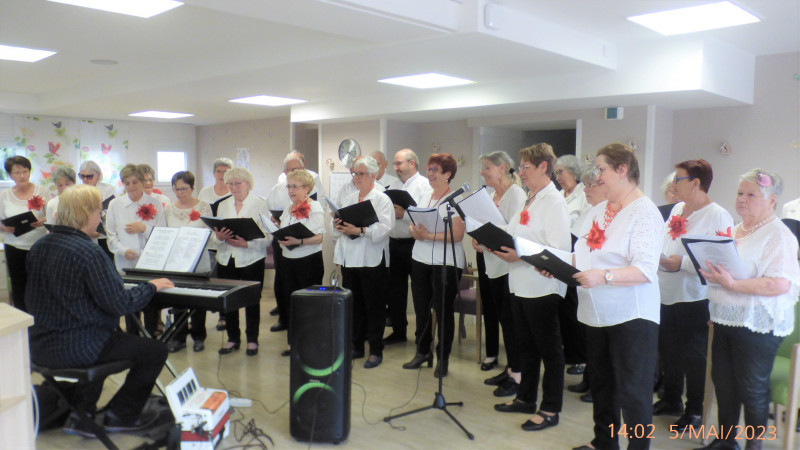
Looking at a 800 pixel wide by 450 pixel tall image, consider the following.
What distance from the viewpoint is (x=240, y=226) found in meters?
4.20

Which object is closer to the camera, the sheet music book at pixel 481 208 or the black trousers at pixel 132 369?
the black trousers at pixel 132 369

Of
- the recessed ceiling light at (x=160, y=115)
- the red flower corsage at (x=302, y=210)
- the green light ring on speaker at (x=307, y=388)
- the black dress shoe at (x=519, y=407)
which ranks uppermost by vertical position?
the recessed ceiling light at (x=160, y=115)

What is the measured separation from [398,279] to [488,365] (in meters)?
1.00

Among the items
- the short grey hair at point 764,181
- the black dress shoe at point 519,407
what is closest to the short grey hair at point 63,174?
the black dress shoe at point 519,407

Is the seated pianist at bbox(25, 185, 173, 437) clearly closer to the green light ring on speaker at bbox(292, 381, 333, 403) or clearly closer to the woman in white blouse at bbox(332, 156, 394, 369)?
the green light ring on speaker at bbox(292, 381, 333, 403)

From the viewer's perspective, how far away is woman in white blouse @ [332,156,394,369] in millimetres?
4211

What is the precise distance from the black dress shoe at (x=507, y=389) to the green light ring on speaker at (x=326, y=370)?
4.17 feet

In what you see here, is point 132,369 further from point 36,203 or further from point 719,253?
point 36,203

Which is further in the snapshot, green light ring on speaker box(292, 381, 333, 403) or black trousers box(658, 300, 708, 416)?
black trousers box(658, 300, 708, 416)

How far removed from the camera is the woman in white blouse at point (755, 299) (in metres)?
2.60

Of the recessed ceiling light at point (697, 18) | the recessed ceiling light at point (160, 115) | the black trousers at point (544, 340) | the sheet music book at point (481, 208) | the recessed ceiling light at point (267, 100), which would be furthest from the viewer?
the recessed ceiling light at point (160, 115)

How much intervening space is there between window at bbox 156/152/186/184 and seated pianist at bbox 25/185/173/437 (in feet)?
26.2

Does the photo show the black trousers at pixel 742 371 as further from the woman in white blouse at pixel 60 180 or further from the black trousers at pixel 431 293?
the woman in white blouse at pixel 60 180

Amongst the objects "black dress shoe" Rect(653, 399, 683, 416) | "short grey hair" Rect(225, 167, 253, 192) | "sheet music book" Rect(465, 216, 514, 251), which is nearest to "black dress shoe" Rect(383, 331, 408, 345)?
"short grey hair" Rect(225, 167, 253, 192)
